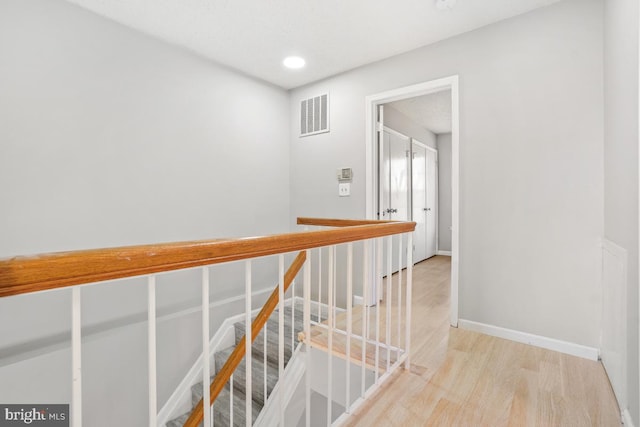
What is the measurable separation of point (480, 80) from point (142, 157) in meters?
2.72

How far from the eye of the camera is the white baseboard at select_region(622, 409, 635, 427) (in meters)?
1.23

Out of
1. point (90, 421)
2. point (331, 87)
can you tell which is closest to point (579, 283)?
point (331, 87)

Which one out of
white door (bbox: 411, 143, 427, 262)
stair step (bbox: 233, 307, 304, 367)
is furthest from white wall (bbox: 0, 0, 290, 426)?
white door (bbox: 411, 143, 427, 262)

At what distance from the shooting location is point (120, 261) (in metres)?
0.61

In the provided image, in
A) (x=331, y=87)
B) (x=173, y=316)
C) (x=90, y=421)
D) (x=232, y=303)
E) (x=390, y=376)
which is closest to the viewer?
(x=390, y=376)

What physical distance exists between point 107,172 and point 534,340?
10.9 feet

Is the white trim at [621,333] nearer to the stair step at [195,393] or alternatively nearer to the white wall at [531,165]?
the white wall at [531,165]

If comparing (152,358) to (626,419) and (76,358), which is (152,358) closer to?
(76,358)

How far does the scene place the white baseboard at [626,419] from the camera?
1.23 m

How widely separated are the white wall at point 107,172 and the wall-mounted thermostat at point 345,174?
3.31 ft

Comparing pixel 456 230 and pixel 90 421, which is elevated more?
pixel 456 230

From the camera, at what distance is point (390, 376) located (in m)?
1.70

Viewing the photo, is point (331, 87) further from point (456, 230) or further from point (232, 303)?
point (232, 303)

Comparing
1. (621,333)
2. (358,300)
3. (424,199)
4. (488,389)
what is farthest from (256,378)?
(424,199)
